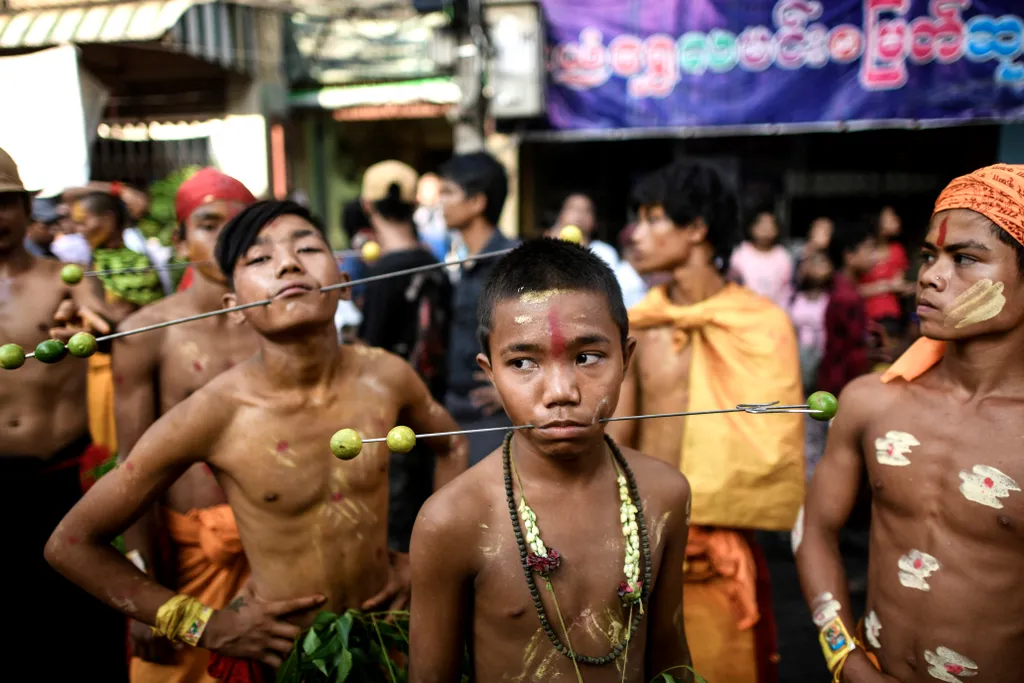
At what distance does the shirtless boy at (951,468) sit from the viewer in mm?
2109

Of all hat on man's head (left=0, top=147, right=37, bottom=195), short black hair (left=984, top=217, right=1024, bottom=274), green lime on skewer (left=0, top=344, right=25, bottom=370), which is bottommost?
green lime on skewer (left=0, top=344, right=25, bottom=370)

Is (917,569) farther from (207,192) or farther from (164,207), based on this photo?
(164,207)

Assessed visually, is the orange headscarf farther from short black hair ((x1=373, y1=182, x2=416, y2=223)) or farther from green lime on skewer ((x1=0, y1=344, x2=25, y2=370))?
short black hair ((x1=373, y1=182, x2=416, y2=223))

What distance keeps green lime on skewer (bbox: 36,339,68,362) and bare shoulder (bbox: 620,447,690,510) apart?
156 centimetres

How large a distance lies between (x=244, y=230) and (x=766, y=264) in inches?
248

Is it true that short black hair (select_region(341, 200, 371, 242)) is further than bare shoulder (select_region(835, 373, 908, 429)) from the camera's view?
Yes

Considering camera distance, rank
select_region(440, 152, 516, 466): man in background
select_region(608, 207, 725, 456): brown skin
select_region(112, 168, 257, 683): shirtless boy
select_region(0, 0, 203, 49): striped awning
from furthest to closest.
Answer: select_region(440, 152, 516, 466): man in background → select_region(0, 0, 203, 49): striped awning → select_region(608, 207, 725, 456): brown skin → select_region(112, 168, 257, 683): shirtless boy

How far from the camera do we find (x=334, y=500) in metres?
2.46

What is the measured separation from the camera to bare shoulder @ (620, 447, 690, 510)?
6.74 feet

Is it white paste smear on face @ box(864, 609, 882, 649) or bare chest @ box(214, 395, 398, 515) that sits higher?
bare chest @ box(214, 395, 398, 515)

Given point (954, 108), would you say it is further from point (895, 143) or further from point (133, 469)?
point (133, 469)

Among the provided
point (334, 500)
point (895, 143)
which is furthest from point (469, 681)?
point (895, 143)

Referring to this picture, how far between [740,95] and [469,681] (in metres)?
7.65

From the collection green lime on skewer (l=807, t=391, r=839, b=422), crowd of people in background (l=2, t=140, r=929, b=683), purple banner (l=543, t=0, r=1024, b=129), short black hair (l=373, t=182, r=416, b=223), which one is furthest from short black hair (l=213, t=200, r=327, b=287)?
purple banner (l=543, t=0, r=1024, b=129)
